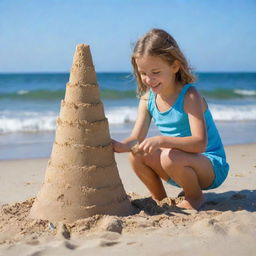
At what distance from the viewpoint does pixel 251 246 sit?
257 cm

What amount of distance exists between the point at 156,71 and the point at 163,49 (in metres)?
0.16

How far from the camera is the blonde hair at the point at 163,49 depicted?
3197 mm

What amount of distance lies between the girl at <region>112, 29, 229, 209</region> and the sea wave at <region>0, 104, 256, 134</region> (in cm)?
614

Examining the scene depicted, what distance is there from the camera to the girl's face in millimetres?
3203

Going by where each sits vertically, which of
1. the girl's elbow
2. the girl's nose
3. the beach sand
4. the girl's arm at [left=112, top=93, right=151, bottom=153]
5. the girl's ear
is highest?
the girl's ear

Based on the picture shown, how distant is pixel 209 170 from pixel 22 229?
1.39m

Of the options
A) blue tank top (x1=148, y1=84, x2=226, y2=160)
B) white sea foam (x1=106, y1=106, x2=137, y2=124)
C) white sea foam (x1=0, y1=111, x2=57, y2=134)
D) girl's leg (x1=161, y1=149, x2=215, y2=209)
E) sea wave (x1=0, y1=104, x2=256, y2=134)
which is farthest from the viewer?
white sea foam (x1=106, y1=106, x2=137, y2=124)

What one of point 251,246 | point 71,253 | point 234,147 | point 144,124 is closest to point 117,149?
point 144,124

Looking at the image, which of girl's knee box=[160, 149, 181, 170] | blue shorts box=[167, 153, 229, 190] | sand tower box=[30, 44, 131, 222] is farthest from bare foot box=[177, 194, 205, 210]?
sand tower box=[30, 44, 131, 222]

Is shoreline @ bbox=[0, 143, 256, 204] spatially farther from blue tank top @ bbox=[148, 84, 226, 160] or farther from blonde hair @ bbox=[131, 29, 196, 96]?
blonde hair @ bbox=[131, 29, 196, 96]

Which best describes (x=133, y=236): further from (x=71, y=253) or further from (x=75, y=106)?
(x=75, y=106)

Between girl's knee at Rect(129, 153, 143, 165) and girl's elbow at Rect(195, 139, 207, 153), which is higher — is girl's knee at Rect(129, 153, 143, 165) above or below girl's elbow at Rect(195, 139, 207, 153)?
below

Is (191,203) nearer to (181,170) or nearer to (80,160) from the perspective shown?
(181,170)

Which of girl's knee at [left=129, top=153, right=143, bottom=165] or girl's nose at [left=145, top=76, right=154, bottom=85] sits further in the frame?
girl's knee at [left=129, top=153, right=143, bottom=165]
